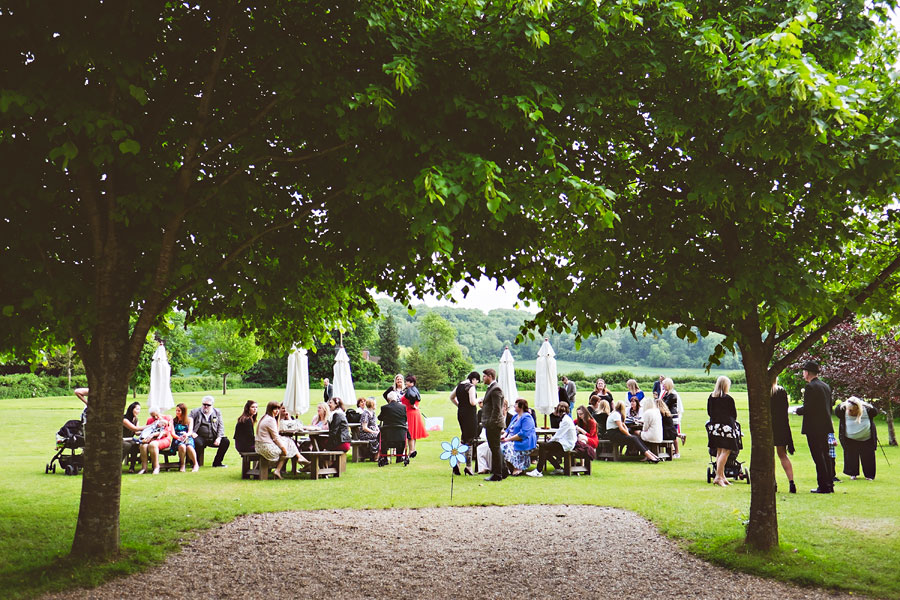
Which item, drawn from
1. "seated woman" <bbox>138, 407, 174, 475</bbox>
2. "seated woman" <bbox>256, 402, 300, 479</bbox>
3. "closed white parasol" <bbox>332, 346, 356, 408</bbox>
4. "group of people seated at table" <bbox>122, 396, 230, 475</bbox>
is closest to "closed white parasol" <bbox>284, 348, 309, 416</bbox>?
"closed white parasol" <bbox>332, 346, 356, 408</bbox>

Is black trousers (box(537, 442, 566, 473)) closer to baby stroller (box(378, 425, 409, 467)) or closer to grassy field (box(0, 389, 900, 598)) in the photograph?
grassy field (box(0, 389, 900, 598))

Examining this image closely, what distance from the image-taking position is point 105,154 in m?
6.02

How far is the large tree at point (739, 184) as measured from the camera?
5.65 metres

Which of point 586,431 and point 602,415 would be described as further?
point 602,415

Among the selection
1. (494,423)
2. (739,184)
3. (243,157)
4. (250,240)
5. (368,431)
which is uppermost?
(243,157)

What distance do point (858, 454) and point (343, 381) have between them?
15519 mm

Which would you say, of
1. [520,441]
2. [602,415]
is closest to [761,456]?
[520,441]

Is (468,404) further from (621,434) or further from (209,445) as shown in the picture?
(209,445)

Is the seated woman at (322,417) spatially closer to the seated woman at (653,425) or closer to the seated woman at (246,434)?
the seated woman at (246,434)

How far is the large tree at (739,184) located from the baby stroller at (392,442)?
30.2 feet

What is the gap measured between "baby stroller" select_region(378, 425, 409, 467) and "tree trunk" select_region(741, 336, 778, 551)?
9.68 m

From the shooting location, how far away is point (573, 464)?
14945mm

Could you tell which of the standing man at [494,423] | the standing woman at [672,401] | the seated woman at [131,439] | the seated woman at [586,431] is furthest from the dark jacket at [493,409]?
the seated woman at [131,439]

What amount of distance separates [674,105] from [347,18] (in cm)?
299
